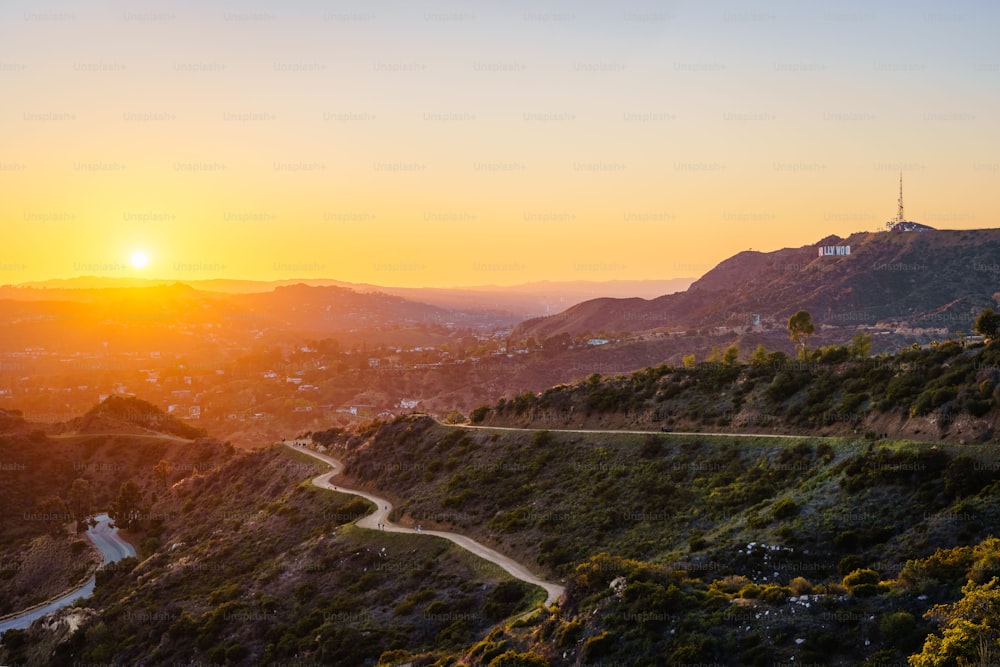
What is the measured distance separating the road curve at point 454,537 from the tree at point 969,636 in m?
15.3

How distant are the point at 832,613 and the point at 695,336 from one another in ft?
504

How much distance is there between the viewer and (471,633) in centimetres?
3694

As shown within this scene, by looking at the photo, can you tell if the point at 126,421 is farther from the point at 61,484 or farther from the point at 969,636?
the point at 969,636

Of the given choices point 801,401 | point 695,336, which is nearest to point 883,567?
point 801,401

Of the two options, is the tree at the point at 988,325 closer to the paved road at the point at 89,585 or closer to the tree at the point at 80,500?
the paved road at the point at 89,585

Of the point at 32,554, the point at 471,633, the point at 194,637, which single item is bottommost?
the point at 32,554

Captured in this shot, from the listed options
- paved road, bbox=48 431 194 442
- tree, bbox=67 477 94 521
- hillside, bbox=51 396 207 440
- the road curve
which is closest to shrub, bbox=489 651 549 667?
the road curve

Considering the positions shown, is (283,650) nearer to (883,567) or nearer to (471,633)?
(471,633)

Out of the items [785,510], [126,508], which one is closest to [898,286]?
[785,510]

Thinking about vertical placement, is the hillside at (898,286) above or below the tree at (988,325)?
above

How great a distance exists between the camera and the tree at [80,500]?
9394cm

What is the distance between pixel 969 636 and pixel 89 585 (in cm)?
7521

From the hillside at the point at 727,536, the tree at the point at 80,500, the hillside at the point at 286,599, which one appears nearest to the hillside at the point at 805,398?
the hillside at the point at 727,536

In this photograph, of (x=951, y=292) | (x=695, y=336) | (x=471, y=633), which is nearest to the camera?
(x=471, y=633)
